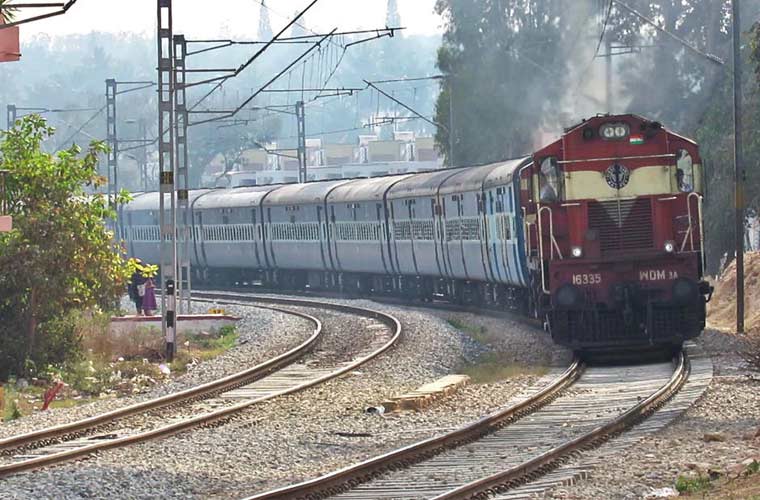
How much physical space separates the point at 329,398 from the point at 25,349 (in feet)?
25.2

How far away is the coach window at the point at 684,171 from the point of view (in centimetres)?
2245

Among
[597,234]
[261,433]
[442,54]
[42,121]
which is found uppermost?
[442,54]

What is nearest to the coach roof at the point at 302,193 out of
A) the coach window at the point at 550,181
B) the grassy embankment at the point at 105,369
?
the grassy embankment at the point at 105,369

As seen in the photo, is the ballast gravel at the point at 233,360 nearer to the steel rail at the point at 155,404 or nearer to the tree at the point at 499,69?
the steel rail at the point at 155,404

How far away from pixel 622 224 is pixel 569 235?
0.82 metres

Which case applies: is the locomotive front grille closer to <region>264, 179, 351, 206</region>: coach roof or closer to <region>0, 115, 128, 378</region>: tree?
<region>0, 115, 128, 378</region>: tree

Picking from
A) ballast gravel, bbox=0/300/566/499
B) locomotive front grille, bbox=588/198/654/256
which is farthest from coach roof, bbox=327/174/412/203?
locomotive front grille, bbox=588/198/654/256

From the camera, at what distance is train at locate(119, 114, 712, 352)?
2231cm

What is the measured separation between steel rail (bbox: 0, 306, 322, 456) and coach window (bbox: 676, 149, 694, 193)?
682 cm

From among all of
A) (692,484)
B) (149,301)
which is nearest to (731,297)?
(149,301)

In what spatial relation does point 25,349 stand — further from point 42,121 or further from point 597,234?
point 597,234

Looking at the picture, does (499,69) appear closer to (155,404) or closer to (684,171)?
(684,171)

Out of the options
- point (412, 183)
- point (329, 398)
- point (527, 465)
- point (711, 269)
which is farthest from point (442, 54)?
point (527, 465)

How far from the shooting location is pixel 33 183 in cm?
2602
